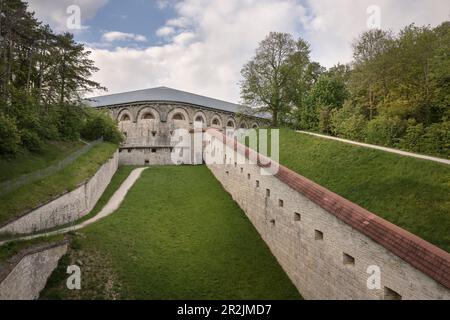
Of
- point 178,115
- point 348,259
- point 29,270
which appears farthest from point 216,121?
point 348,259

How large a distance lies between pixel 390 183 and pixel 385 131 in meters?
8.25

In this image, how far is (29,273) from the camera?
9820 mm

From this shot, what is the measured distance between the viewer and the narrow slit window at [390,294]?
24.6ft

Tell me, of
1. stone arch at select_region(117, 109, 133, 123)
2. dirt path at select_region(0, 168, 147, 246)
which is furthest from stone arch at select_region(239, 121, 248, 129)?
dirt path at select_region(0, 168, 147, 246)

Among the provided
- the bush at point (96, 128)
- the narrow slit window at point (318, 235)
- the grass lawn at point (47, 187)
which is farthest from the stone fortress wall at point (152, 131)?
the narrow slit window at point (318, 235)

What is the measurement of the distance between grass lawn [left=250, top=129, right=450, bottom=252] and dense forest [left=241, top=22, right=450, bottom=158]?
73.5 inches

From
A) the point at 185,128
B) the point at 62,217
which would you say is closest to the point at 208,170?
the point at 185,128

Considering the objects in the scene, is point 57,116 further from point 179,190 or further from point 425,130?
point 425,130

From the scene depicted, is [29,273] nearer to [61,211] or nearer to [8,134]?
[61,211]

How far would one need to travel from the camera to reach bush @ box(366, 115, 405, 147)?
61.2 feet


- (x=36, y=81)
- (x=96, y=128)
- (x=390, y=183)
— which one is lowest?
(x=390, y=183)

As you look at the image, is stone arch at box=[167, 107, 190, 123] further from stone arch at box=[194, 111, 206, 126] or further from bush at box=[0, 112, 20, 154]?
bush at box=[0, 112, 20, 154]

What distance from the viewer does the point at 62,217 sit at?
1533cm
